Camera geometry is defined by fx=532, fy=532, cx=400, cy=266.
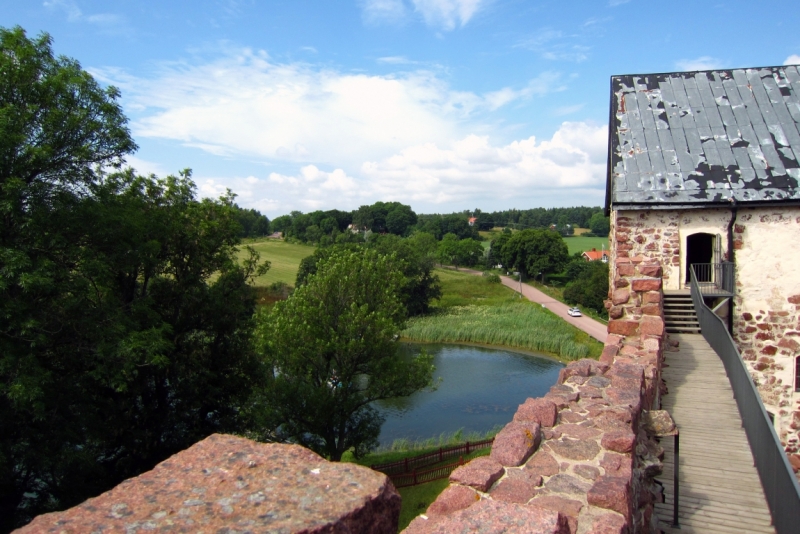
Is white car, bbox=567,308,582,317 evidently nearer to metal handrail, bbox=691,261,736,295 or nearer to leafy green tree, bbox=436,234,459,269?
metal handrail, bbox=691,261,736,295

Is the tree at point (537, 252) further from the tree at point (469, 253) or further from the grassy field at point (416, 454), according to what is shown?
the grassy field at point (416, 454)

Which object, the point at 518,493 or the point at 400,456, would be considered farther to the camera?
the point at 400,456

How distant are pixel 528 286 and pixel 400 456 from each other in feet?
169

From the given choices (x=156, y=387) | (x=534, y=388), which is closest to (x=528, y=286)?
(x=534, y=388)

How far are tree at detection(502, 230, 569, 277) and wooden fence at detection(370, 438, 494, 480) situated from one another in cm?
5132

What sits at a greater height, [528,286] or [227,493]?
[227,493]

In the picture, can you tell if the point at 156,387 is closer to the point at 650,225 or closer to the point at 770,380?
the point at 650,225

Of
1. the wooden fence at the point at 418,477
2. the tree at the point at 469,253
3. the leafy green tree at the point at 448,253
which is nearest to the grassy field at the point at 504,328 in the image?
the wooden fence at the point at 418,477

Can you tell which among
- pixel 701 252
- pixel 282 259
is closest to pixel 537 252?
pixel 282 259

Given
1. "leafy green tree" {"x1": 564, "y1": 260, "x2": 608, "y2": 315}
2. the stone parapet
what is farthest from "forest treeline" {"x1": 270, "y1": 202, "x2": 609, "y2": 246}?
the stone parapet

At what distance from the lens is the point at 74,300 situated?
11656 mm

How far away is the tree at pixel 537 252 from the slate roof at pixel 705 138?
179ft

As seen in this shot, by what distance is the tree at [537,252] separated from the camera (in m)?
67.4

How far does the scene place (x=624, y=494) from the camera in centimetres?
340
